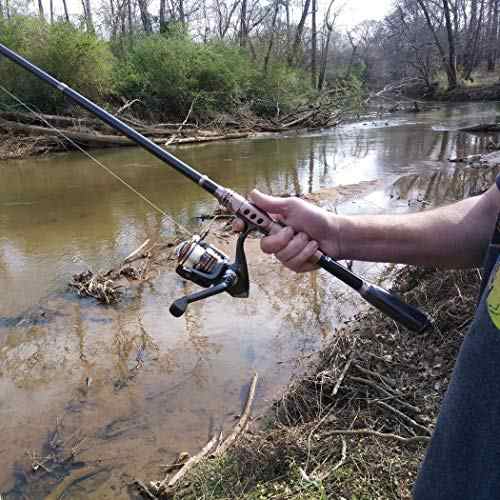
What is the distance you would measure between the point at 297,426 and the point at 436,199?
6.30 metres

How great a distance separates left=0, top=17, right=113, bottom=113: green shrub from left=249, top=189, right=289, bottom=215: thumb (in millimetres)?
17392

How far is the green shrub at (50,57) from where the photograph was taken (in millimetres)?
17547

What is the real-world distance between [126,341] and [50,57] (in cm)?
1692

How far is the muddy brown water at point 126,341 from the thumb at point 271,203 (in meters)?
1.74

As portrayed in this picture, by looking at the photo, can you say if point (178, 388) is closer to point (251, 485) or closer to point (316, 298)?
point (251, 485)

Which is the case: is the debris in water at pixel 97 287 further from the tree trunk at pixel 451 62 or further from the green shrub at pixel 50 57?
the tree trunk at pixel 451 62

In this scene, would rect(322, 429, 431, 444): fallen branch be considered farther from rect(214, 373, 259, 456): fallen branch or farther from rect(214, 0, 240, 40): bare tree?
rect(214, 0, 240, 40): bare tree

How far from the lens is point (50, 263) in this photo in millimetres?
6078

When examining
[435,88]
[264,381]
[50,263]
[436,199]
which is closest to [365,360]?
[264,381]

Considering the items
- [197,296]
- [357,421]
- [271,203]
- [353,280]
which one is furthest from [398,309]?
[357,421]

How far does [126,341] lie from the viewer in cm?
424

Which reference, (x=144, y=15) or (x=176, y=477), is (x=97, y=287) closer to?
(x=176, y=477)

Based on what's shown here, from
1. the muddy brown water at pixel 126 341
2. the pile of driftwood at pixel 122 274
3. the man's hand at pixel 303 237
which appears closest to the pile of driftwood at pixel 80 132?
the muddy brown water at pixel 126 341

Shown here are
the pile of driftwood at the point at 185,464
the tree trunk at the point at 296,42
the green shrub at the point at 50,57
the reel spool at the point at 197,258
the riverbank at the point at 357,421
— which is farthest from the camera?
the tree trunk at the point at 296,42
